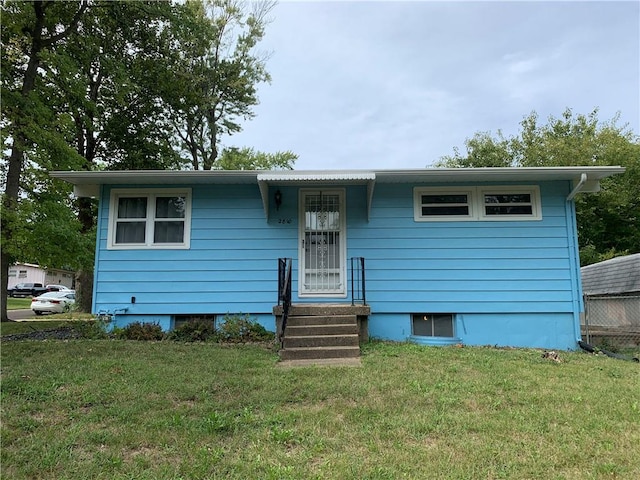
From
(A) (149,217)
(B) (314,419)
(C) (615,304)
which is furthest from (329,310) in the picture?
(C) (615,304)

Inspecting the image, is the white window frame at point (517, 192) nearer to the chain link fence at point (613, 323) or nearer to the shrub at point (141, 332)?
the chain link fence at point (613, 323)

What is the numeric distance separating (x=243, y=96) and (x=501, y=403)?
17.5 meters

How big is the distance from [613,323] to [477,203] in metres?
4.86

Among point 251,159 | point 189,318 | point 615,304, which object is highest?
point 251,159

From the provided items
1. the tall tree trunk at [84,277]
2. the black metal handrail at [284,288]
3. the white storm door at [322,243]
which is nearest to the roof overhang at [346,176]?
the white storm door at [322,243]

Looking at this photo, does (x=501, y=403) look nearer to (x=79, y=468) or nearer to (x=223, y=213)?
(x=79, y=468)

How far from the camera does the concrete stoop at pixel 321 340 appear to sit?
5.35 metres

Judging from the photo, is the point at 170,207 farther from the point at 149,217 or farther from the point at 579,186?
the point at 579,186

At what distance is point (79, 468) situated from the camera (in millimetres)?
2533

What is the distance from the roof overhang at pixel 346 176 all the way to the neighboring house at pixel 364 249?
0.15ft

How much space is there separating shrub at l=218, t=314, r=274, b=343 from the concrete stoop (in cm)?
88

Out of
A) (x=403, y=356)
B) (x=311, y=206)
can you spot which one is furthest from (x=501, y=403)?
(x=311, y=206)

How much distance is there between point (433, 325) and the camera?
729cm

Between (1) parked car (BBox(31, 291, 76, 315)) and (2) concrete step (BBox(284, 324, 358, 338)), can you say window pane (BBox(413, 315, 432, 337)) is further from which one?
(1) parked car (BBox(31, 291, 76, 315))
